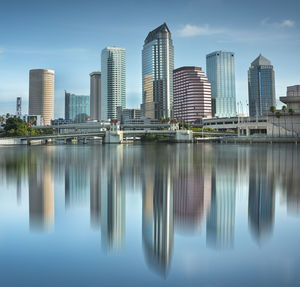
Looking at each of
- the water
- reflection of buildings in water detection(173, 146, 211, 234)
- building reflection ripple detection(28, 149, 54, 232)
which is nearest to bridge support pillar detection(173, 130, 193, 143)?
reflection of buildings in water detection(173, 146, 211, 234)

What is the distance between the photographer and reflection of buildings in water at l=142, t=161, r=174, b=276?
8.72 metres

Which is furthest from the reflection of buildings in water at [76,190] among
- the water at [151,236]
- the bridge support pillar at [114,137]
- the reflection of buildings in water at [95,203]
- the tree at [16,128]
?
the tree at [16,128]

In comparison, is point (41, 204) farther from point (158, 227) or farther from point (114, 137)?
point (114, 137)

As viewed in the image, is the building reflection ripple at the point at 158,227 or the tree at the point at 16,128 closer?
the building reflection ripple at the point at 158,227

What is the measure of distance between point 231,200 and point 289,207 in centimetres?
260

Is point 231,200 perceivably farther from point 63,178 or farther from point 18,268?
point 63,178

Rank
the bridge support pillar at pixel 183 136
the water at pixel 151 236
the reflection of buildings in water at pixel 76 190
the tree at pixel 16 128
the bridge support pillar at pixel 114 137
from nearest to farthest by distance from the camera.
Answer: the water at pixel 151 236
the reflection of buildings in water at pixel 76 190
the tree at pixel 16 128
the bridge support pillar at pixel 114 137
the bridge support pillar at pixel 183 136

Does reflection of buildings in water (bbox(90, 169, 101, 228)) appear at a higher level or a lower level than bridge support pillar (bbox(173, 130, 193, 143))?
lower

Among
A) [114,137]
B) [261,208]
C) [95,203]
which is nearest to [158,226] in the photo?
[95,203]

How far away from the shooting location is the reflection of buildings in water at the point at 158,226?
8.72 meters

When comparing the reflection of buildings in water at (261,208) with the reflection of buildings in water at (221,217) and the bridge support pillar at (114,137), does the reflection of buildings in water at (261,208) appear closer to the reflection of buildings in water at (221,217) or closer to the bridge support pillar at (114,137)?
the reflection of buildings in water at (221,217)

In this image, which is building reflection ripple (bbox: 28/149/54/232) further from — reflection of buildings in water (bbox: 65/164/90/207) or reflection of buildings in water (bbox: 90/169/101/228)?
reflection of buildings in water (bbox: 90/169/101/228)

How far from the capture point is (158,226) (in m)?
11.5

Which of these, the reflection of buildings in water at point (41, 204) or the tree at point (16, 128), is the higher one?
the tree at point (16, 128)
